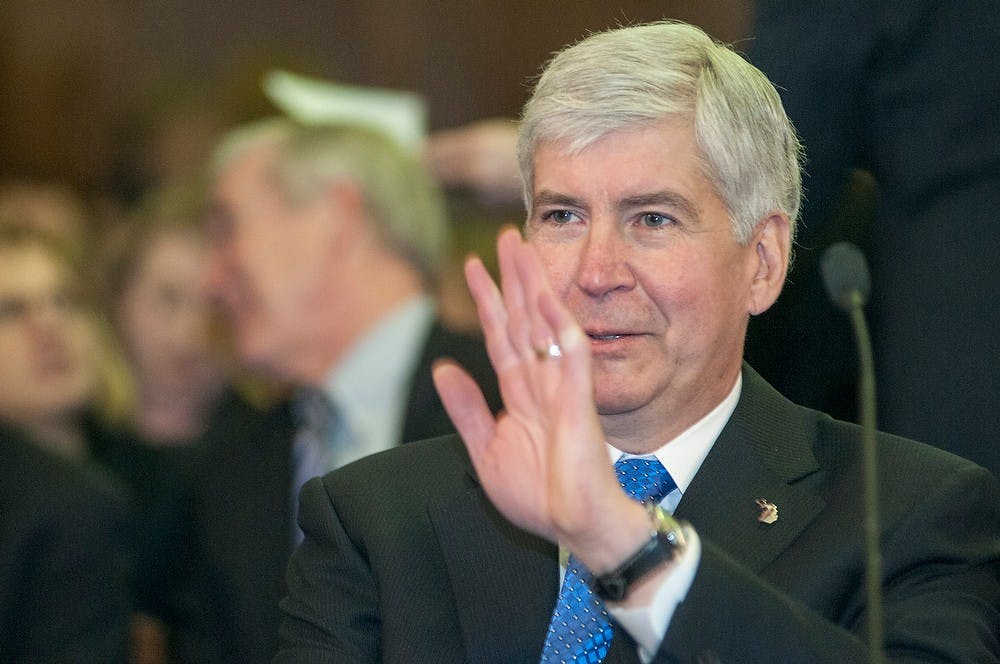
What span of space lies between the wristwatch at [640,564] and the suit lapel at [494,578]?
283mm

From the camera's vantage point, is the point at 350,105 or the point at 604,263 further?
the point at 350,105

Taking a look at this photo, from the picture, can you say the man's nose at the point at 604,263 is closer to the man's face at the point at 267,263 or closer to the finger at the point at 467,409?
the finger at the point at 467,409

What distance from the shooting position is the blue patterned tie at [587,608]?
6.18 feet

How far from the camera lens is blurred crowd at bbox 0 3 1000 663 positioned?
2303 mm

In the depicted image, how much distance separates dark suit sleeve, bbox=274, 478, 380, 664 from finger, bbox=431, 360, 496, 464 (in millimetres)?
359

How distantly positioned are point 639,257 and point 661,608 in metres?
0.46

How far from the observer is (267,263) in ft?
14.0

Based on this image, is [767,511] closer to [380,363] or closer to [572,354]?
[572,354]

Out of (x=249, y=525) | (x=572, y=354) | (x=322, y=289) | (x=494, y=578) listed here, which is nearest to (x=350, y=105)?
(x=322, y=289)

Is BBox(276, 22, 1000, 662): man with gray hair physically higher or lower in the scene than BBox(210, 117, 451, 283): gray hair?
higher

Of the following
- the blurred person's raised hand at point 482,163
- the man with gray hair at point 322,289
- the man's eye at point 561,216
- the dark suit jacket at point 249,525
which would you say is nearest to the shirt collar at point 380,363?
the man with gray hair at point 322,289

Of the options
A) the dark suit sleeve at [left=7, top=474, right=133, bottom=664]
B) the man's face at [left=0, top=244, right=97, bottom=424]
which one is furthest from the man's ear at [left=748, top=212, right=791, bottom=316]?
the man's face at [left=0, top=244, right=97, bottom=424]

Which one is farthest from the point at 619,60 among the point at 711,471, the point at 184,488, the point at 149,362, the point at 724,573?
the point at 149,362

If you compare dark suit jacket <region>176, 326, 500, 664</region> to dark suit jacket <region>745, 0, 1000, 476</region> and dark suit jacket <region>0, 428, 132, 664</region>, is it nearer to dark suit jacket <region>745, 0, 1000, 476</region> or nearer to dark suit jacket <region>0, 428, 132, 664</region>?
dark suit jacket <region>0, 428, 132, 664</region>
